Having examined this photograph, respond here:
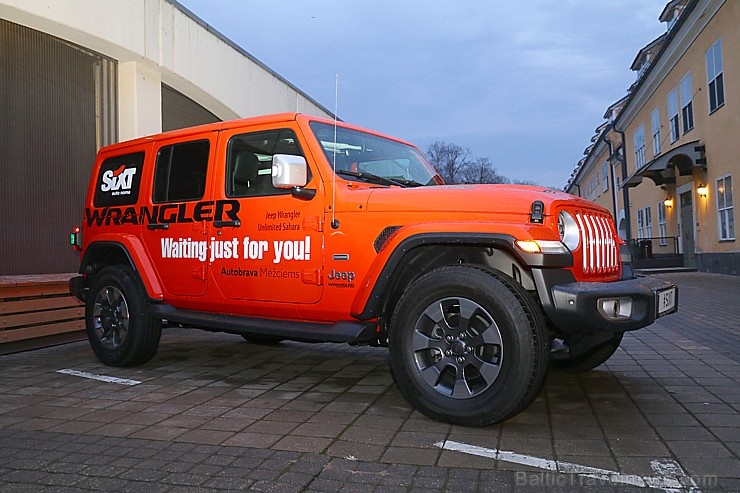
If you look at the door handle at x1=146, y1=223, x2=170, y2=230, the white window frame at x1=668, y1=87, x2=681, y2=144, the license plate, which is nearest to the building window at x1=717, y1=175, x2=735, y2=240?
the white window frame at x1=668, y1=87, x2=681, y2=144

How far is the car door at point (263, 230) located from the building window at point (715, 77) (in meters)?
15.8

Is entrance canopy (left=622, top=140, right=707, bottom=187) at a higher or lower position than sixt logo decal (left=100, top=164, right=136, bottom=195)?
higher

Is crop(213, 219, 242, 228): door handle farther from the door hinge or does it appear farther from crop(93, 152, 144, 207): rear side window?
crop(93, 152, 144, 207): rear side window

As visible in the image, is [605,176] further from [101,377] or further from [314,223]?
[101,377]

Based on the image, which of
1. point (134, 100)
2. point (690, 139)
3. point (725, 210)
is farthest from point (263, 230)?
point (690, 139)

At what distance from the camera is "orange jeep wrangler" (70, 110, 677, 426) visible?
3.50m

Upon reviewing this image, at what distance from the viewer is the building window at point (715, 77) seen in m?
16.4

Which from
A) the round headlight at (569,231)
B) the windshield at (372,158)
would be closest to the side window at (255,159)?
the windshield at (372,158)

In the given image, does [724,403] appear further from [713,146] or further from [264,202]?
[713,146]

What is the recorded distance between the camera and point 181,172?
5.26m

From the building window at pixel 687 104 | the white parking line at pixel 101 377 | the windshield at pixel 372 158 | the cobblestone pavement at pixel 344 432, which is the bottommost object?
the cobblestone pavement at pixel 344 432

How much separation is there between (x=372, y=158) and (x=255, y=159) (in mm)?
930

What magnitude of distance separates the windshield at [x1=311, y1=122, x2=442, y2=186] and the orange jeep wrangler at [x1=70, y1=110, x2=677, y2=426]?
20 mm

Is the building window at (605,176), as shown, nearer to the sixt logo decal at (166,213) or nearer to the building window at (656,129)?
the building window at (656,129)
